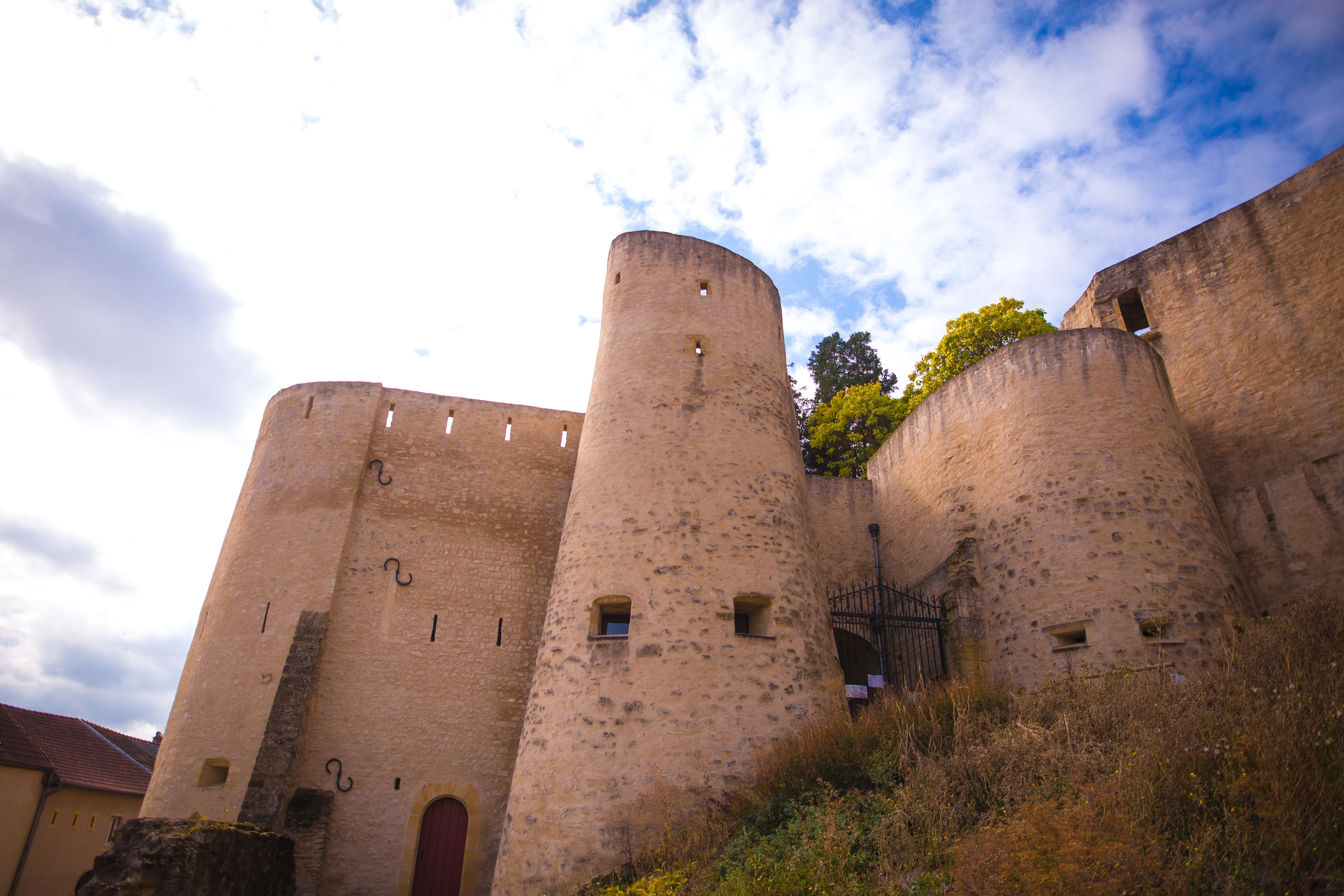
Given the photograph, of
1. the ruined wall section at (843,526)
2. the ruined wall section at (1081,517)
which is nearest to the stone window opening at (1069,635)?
the ruined wall section at (1081,517)

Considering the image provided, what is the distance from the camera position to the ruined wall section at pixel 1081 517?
914 cm

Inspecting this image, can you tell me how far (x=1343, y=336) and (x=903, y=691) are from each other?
27.5ft

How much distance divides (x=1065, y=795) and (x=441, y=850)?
28.3 ft

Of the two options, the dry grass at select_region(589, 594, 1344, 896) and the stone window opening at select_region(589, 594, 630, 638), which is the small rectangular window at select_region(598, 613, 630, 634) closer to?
the stone window opening at select_region(589, 594, 630, 638)

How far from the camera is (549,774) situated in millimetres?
8484

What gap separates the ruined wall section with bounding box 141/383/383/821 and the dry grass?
6291 mm

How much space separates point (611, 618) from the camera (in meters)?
9.92

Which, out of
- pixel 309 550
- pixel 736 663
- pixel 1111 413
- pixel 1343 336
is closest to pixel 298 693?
pixel 309 550

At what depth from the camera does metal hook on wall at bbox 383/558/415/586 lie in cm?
1201

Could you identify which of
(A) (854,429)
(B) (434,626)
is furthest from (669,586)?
(A) (854,429)

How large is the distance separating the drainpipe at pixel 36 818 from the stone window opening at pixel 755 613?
575 inches

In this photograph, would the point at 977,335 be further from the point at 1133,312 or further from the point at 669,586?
the point at 669,586

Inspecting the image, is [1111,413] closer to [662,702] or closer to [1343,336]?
[1343,336]

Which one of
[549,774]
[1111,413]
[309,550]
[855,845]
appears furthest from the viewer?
[309,550]
